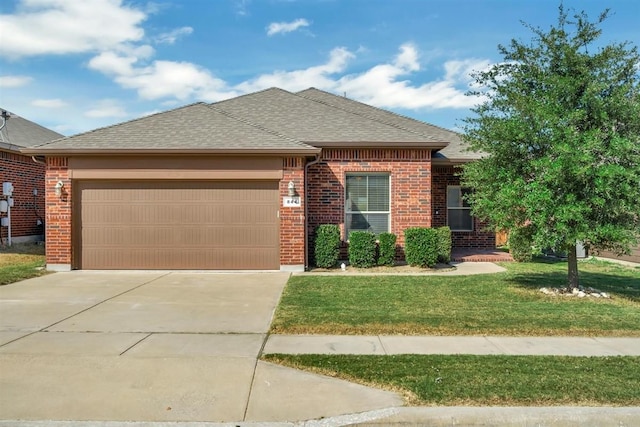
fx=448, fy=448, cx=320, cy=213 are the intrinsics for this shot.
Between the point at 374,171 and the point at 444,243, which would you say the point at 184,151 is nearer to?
the point at 374,171

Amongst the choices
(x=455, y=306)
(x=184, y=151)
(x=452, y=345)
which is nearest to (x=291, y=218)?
(x=184, y=151)

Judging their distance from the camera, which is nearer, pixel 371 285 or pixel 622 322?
pixel 622 322

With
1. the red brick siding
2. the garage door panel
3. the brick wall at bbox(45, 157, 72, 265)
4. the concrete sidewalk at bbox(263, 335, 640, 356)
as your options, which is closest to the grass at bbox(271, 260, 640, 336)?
the concrete sidewalk at bbox(263, 335, 640, 356)

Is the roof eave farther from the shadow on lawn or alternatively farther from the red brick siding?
the shadow on lawn

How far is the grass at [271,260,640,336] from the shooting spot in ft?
20.7

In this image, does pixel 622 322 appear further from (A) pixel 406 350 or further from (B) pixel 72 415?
(B) pixel 72 415

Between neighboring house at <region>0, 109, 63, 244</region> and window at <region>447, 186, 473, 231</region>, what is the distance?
13.6 m

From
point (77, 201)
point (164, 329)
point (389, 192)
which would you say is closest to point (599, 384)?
point (164, 329)

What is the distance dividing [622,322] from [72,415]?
23.8 ft

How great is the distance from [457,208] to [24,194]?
15.1 metres

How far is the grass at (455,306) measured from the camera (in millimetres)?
6297

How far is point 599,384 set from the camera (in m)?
4.29

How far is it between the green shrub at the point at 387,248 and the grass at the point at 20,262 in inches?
340

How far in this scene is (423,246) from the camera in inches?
469
